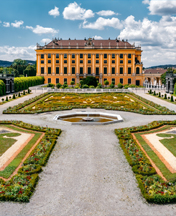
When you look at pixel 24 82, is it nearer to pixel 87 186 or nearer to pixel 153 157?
pixel 153 157

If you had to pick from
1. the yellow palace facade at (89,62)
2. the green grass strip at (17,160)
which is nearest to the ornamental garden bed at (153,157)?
the green grass strip at (17,160)

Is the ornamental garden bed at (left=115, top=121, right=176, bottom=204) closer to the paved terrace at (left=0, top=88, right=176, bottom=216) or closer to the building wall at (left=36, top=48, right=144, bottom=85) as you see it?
the paved terrace at (left=0, top=88, right=176, bottom=216)

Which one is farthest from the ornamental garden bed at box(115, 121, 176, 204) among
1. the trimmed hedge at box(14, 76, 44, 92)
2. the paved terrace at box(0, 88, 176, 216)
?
the trimmed hedge at box(14, 76, 44, 92)

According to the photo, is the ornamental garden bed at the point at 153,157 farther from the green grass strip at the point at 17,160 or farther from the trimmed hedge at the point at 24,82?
the trimmed hedge at the point at 24,82

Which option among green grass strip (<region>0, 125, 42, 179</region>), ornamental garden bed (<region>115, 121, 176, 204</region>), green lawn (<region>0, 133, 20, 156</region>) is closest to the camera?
ornamental garden bed (<region>115, 121, 176, 204</region>)

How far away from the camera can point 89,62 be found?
94562 mm

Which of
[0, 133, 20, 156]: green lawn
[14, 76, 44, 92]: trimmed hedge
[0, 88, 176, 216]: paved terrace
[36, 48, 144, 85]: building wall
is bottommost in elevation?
[0, 88, 176, 216]: paved terrace

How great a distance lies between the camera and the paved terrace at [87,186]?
11.3 meters

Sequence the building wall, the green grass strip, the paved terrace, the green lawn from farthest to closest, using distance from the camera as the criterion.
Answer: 1. the building wall
2. the green lawn
3. the green grass strip
4. the paved terrace

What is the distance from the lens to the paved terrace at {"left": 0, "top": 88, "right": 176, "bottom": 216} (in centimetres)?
1130

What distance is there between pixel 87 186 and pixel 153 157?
652 centimetres

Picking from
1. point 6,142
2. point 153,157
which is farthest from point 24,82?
point 153,157

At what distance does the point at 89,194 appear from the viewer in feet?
41.2

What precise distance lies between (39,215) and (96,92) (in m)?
56.1
